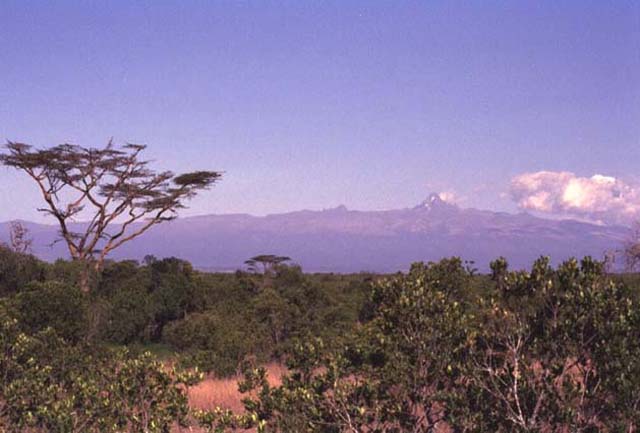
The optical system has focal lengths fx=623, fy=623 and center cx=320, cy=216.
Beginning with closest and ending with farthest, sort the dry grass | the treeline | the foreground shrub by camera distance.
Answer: the foreground shrub < the dry grass < the treeline

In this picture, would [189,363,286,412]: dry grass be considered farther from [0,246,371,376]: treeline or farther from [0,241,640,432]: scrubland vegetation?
[0,241,640,432]: scrubland vegetation

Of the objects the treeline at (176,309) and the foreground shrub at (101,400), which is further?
the treeline at (176,309)

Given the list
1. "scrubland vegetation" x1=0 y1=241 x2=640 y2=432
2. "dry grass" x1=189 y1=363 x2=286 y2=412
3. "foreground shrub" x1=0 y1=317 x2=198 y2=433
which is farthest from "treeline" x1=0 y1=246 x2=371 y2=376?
"scrubland vegetation" x1=0 y1=241 x2=640 y2=432

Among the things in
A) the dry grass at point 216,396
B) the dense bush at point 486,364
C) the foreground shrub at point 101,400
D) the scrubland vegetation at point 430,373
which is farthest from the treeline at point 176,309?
the dense bush at point 486,364

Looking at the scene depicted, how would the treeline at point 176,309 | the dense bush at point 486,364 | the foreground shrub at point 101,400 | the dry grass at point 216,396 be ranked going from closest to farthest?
the dense bush at point 486,364
the foreground shrub at point 101,400
the dry grass at point 216,396
the treeline at point 176,309

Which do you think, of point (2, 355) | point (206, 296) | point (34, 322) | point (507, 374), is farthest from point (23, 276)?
point (507, 374)

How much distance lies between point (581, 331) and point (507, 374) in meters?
1.09

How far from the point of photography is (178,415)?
8891mm

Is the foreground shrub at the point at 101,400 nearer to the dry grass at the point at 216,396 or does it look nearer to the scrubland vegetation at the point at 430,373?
the scrubland vegetation at the point at 430,373

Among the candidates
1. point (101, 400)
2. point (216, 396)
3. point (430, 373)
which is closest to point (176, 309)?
point (216, 396)

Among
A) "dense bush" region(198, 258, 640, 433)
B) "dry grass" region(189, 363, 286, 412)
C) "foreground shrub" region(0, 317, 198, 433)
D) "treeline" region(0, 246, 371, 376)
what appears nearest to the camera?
"dense bush" region(198, 258, 640, 433)

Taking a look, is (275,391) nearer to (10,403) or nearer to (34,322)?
(10,403)

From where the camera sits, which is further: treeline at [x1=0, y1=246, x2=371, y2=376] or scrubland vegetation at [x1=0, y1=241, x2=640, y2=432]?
treeline at [x1=0, y1=246, x2=371, y2=376]

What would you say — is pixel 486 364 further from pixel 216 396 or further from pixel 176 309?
pixel 176 309
